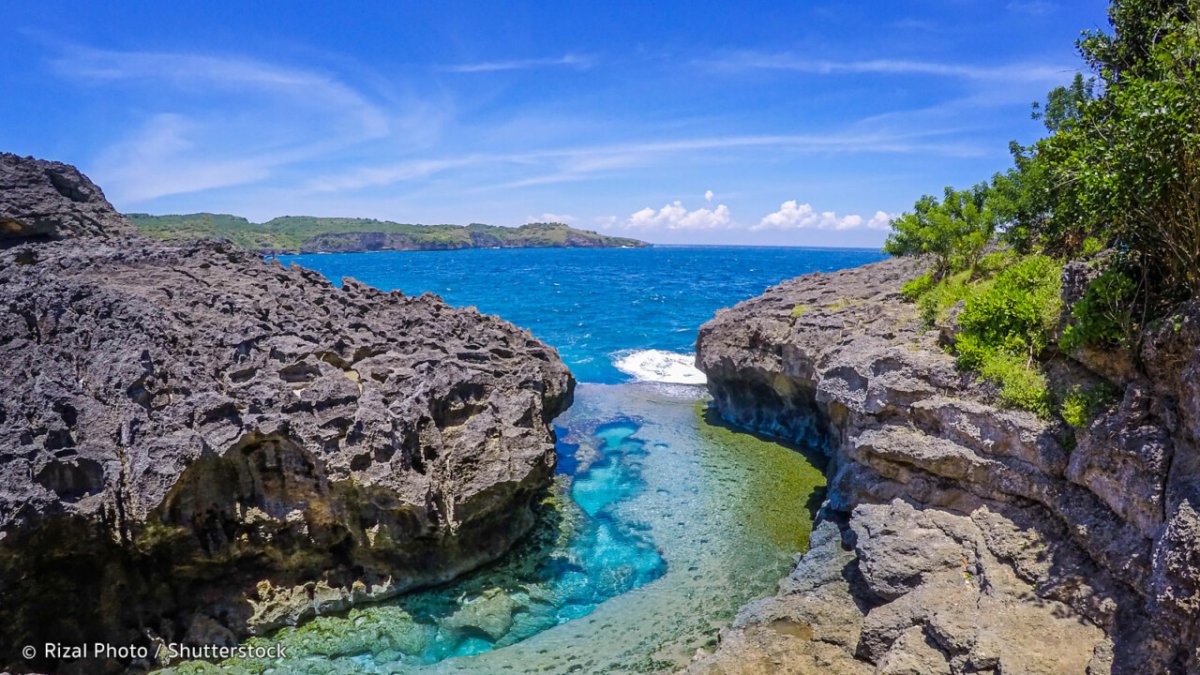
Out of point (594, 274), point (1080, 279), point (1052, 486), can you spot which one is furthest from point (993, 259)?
point (594, 274)

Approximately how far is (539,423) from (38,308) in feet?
47.4

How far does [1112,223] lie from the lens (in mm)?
12547

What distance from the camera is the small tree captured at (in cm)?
2433

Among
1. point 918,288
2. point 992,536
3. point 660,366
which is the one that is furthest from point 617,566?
point 660,366

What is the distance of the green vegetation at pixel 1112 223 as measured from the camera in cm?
1006

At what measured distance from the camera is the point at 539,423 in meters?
20.6

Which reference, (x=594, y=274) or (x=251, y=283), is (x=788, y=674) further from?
(x=594, y=274)

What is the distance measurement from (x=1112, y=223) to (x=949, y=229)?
1265 cm

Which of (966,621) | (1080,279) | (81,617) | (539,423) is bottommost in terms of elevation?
(81,617)

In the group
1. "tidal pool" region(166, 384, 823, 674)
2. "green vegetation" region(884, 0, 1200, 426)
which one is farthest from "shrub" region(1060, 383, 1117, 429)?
"tidal pool" region(166, 384, 823, 674)

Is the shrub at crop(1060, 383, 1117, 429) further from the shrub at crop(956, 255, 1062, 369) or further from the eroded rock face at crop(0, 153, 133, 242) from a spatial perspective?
Result: the eroded rock face at crop(0, 153, 133, 242)

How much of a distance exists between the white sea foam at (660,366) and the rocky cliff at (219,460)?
21830 millimetres

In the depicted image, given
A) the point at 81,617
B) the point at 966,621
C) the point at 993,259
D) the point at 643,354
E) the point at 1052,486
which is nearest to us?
the point at 966,621

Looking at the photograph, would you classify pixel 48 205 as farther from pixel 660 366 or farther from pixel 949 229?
pixel 949 229
